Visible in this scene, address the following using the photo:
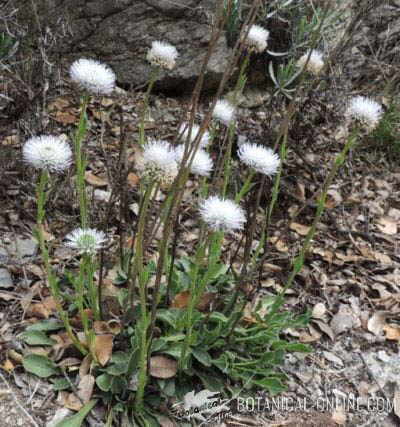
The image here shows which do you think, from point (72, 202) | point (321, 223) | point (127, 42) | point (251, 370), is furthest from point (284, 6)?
point (251, 370)

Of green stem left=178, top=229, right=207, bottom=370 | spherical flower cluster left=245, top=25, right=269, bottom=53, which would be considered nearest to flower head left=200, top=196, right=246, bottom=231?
green stem left=178, top=229, right=207, bottom=370

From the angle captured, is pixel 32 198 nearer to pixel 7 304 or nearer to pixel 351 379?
pixel 7 304

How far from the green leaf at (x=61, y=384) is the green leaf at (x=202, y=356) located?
49cm

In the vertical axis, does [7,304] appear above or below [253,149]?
below

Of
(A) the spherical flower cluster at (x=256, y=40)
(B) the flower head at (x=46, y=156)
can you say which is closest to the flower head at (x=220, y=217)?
(B) the flower head at (x=46, y=156)

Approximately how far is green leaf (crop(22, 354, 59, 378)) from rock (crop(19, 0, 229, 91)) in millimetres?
2228

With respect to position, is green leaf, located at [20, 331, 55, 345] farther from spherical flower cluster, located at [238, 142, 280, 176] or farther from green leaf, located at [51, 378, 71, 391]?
spherical flower cluster, located at [238, 142, 280, 176]

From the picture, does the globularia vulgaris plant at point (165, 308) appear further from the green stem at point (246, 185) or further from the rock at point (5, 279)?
the rock at point (5, 279)

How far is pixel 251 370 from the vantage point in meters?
2.07

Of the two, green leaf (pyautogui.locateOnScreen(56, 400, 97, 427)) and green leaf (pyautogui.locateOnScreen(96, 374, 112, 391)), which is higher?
green leaf (pyautogui.locateOnScreen(96, 374, 112, 391))

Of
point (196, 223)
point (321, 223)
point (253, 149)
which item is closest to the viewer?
point (253, 149)

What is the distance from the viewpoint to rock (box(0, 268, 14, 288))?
2238mm

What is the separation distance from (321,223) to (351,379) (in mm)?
1184

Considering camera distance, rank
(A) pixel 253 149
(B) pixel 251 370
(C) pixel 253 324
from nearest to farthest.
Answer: (A) pixel 253 149
(B) pixel 251 370
(C) pixel 253 324
